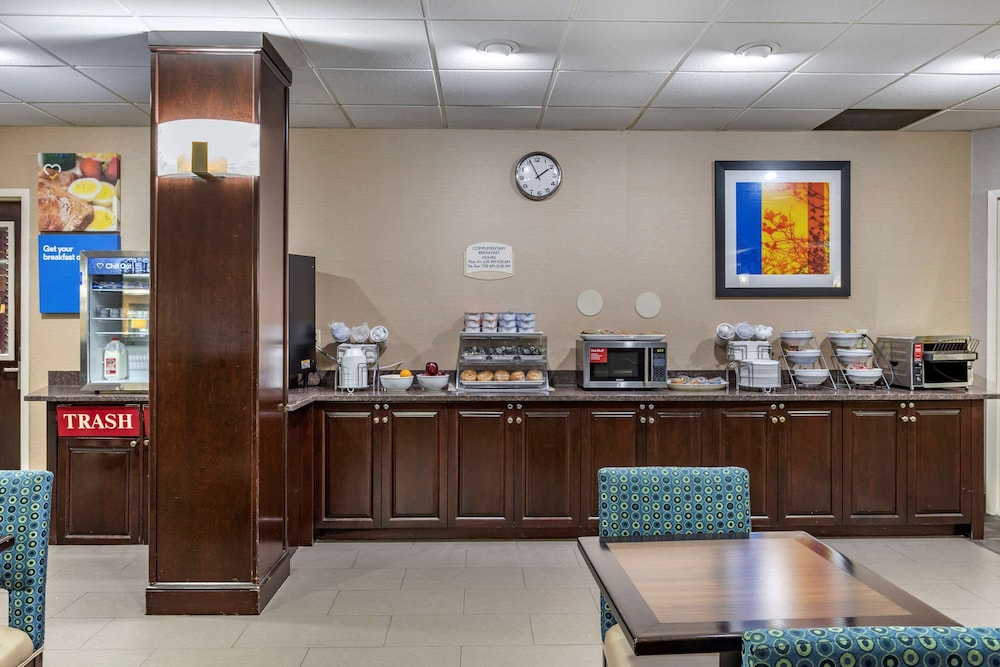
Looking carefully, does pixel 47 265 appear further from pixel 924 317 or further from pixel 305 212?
pixel 924 317

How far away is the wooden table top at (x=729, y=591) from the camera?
59.1 inches

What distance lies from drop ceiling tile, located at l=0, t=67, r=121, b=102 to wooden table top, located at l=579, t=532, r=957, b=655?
4.11 m

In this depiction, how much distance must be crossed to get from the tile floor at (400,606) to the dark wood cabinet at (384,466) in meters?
0.21

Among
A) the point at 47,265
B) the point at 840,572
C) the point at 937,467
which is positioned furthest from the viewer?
the point at 47,265

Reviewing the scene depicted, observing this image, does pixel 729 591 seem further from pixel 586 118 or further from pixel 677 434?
pixel 586 118

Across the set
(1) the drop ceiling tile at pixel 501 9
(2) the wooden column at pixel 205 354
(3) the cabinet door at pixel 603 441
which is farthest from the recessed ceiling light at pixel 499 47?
(3) the cabinet door at pixel 603 441

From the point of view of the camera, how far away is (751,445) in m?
4.68

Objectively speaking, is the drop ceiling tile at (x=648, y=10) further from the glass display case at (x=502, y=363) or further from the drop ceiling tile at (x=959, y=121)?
the drop ceiling tile at (x=959, y=121)

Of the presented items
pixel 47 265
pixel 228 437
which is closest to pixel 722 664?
pixel 228 437

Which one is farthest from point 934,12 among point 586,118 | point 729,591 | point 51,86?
point 51,86

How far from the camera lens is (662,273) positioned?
5363mm

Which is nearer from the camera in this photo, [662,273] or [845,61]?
[845,61]

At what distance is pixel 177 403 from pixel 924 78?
15.1 ft

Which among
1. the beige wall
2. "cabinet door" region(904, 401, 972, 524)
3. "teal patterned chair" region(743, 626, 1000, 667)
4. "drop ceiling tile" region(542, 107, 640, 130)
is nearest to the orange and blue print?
the beige wall
